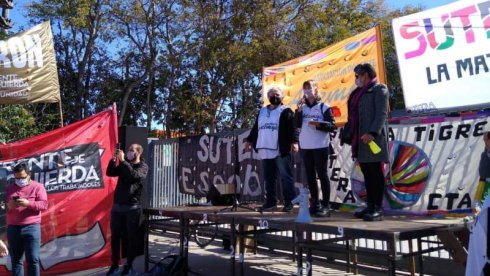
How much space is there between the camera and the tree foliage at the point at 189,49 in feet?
71.6

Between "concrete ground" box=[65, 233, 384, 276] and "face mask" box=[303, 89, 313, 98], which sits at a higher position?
"face mask" box=[303, 89, 313, 98]

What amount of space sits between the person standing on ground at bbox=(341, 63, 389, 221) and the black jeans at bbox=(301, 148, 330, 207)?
22.0 inches

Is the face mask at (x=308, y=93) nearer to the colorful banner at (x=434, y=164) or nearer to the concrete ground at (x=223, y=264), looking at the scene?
the colorful banner at (x=434, y=164)

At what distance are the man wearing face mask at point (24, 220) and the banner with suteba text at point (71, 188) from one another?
1.19m

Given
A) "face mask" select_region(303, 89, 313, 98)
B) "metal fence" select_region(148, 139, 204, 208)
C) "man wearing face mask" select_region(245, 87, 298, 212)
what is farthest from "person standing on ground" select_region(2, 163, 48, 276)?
"metal fence" select_region(148, 139, 204, 208)

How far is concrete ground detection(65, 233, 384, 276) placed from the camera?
809 cm

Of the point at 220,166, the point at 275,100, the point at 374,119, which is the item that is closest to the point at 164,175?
the point at 220,166

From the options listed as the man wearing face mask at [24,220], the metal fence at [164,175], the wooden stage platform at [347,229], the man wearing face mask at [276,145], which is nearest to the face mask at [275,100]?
the man wearing face mask at [276,145]

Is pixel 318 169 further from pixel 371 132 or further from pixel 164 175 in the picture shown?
pixel 164 175

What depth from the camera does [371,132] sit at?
528 centimetres

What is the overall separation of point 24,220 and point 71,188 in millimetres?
1676

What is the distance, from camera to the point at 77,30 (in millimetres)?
24203

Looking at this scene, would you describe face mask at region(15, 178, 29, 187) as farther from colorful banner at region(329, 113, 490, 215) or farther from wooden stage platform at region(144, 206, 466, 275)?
colorful banner at region(329, 113, 490, 215)

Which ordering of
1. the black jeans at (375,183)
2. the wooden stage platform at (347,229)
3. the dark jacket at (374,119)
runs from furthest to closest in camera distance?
1. the black jeans at (375,183)
2. the dark jacket at (374,119)
3. the wooden stage platform at (347,229)
